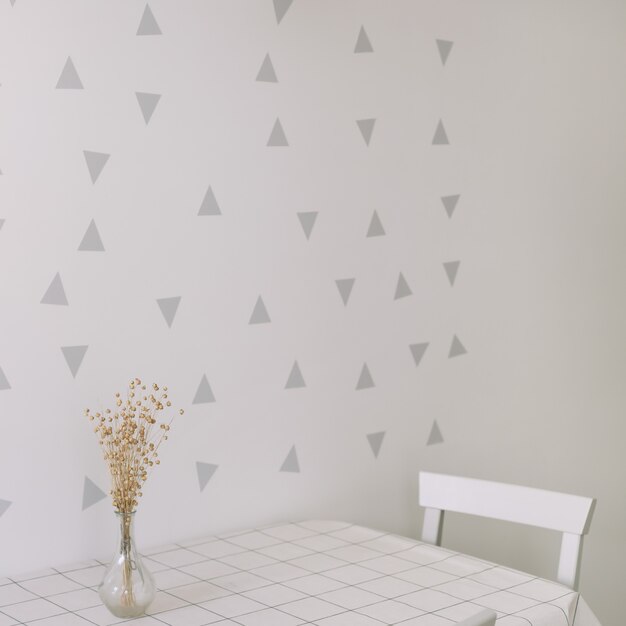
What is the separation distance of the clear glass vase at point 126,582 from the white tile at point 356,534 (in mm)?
548

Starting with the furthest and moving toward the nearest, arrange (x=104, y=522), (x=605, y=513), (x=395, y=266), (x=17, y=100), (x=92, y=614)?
(x=605, y=513)
(x=395, y=266)
(x=104, y=522)
(x=17, y=100)
(x=92, y=614)

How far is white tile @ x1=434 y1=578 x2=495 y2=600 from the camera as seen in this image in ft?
4.94

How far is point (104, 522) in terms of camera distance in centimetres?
170

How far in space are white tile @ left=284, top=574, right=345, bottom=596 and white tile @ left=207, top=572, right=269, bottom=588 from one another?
5 cm

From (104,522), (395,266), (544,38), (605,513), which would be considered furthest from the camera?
(605,513)

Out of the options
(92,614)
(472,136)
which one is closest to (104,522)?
(92,614)

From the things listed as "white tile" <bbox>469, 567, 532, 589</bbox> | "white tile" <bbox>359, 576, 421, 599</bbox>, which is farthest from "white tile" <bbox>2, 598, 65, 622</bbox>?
"white tile" <bbox>469, 567, 532, 589</bbox>

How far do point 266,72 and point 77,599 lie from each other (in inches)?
42.9

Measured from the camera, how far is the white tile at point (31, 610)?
1.38m

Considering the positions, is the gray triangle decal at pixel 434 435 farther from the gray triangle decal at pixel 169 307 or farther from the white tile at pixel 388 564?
the gray triangle decal at pixel 169 307

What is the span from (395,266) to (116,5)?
840 mm

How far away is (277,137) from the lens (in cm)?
187

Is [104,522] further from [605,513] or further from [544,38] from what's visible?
[544,38]

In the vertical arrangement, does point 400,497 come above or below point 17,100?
below
